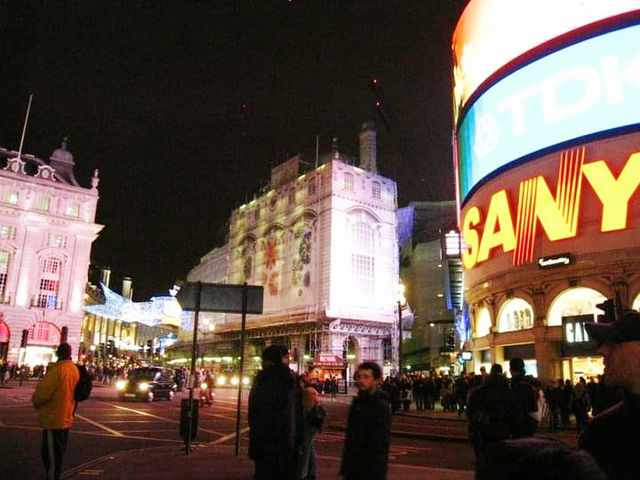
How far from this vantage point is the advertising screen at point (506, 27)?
29188 millimetres

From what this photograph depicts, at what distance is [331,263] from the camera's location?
206ft

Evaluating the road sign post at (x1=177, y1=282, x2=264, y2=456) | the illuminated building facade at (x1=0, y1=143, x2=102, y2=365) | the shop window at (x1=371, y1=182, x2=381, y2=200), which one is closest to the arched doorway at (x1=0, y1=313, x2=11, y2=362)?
the illuminated building facade at (x1=0, y1=143, x2=102, y2=365)

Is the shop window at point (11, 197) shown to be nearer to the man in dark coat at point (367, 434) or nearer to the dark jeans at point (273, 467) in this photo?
the dark jeans at point (273, 467)

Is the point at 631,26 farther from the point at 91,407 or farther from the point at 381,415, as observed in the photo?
the point at 91,407

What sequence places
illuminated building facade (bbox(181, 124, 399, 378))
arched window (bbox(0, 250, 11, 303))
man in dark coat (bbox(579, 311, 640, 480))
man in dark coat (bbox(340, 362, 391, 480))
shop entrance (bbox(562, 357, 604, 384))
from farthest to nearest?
arched window (bbox(0, 250, 11, 303)), illuminated building facade (bbox(181, 124, 399, 378)), shop entrance (bbox(562, 357, 604, 384)), man in dark coat (bbox(340, 362, 391, 480)), man in dark coat (bbox(579, 311, 640, 480))

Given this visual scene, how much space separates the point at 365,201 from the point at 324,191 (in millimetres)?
5362

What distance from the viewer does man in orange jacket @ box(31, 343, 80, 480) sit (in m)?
7.50

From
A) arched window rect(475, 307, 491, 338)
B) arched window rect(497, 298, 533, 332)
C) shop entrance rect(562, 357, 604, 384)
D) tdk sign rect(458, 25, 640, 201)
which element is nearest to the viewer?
tdk sign rect(458, 25, 640, 201)

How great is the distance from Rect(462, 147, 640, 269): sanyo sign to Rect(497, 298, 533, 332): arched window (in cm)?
243

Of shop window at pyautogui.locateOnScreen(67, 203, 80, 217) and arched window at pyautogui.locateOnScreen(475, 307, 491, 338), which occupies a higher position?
shop window at pyautogui.locateOnScreen(67, 203, 80, 217)

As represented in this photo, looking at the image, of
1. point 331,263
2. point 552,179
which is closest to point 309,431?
point 552,179

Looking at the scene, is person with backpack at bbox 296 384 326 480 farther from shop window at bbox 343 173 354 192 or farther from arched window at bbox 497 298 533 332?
shop window at bbox 343 173 354 192

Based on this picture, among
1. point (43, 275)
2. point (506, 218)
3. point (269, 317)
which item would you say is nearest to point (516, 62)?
point (506, 218)

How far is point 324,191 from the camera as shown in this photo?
6531 cm
